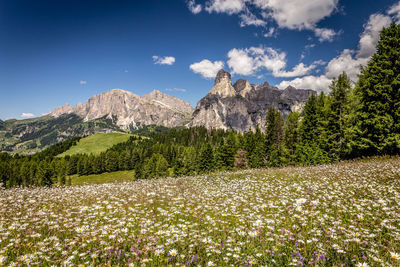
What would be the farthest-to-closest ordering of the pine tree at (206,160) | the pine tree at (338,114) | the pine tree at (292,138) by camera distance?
the pine tree at (206,160) < the pine tree at (292,138) < the pine tree at (338,114)

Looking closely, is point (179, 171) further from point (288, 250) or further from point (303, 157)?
point (288, 250)

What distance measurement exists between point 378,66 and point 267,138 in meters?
39.6

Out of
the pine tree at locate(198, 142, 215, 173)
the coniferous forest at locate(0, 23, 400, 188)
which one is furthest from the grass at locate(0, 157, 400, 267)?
the pine tree at locate(198, 142, 215, 173)

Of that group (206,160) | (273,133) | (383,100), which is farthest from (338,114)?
(206,160)

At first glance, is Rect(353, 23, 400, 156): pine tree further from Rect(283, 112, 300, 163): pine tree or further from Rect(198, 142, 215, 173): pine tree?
Rect(198, 142, 215, 173): pine tree

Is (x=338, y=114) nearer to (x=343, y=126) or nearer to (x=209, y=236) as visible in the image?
(x=343, y=126)

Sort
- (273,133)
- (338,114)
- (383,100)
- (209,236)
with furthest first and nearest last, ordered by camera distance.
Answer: (273,133) < (338,114) < (383,100) < (209,236)

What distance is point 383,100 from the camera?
932 inches

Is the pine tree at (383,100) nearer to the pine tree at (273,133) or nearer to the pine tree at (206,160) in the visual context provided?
the pine tree at (273,133)

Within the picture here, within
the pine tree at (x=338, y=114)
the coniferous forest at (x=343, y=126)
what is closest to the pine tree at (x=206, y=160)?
the coniferous forest at (x=343, y=126)

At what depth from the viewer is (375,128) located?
77.3 feet

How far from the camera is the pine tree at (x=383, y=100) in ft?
73.3

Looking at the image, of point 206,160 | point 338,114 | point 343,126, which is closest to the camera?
point 343,126

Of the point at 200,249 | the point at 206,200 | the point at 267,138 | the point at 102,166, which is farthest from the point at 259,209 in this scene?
the point at 102,166
